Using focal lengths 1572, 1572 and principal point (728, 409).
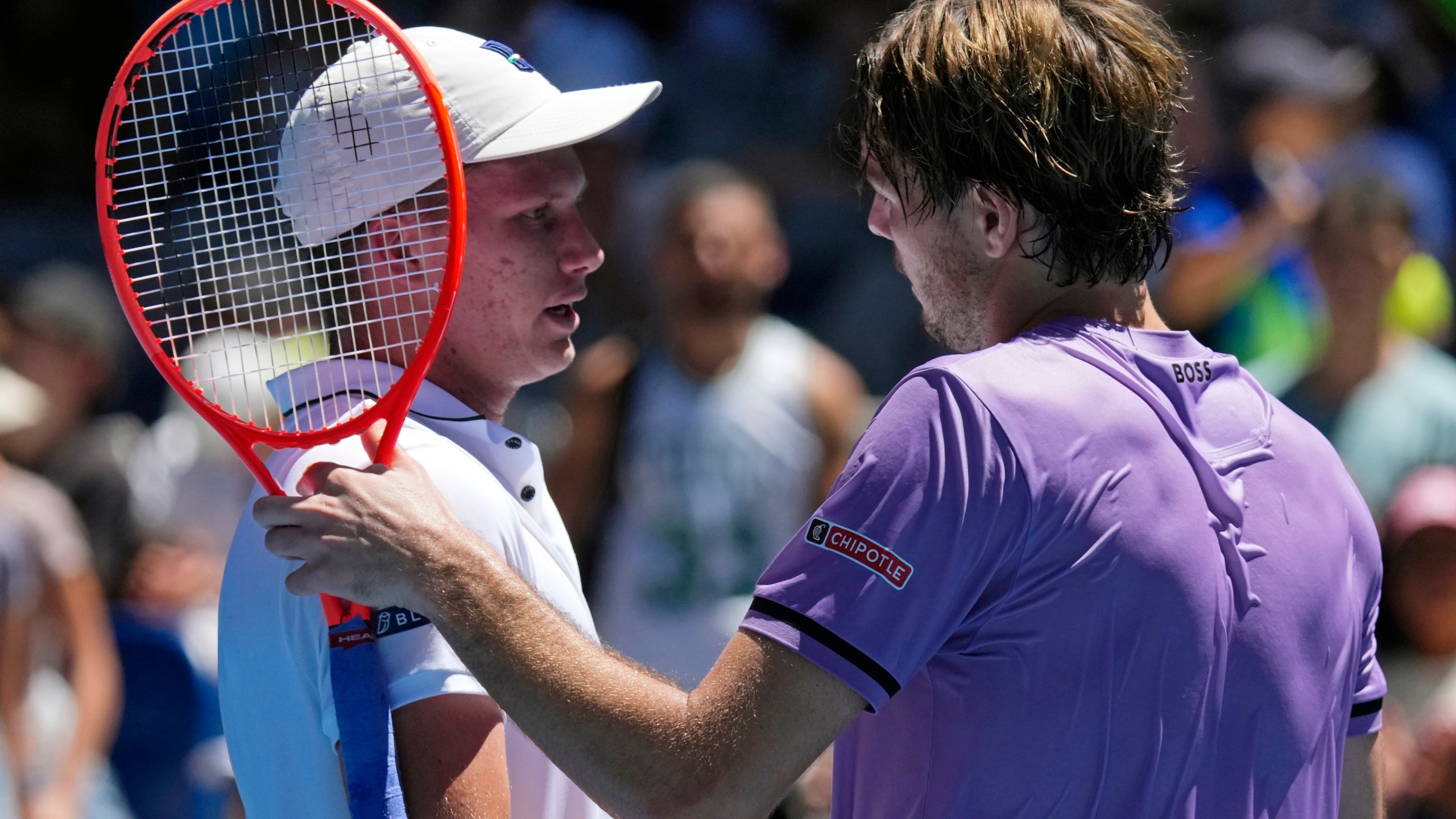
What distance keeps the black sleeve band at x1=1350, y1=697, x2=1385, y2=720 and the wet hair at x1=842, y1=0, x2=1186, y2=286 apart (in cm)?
59

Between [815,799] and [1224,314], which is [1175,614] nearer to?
[815,799]

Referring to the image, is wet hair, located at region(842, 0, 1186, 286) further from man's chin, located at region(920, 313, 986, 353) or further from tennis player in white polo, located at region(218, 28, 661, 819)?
tennis player in white polo, located at region(218, 28, 661, 819)

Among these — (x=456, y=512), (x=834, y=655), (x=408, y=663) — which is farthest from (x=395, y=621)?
(x=834, y=655)

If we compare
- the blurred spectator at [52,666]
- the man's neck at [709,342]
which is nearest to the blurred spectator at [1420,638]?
the man's neck at [709,342]

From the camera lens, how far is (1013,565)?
1.57 metres

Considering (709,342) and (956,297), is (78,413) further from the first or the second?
(956,297)

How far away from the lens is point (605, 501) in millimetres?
4828

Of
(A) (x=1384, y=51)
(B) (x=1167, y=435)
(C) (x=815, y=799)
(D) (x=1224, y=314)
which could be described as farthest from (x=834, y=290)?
(B) (x=1167, y=435)

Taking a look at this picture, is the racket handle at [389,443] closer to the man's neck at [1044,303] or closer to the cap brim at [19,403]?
the man's neck at [1044,303]

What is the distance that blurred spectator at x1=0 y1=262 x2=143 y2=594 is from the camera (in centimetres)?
479

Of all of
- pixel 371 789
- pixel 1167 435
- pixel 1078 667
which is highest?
pixel 1167 435

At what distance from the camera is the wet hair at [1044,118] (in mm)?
1671

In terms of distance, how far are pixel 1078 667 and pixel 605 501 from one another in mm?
3337

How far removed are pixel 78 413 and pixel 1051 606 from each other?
424cm
